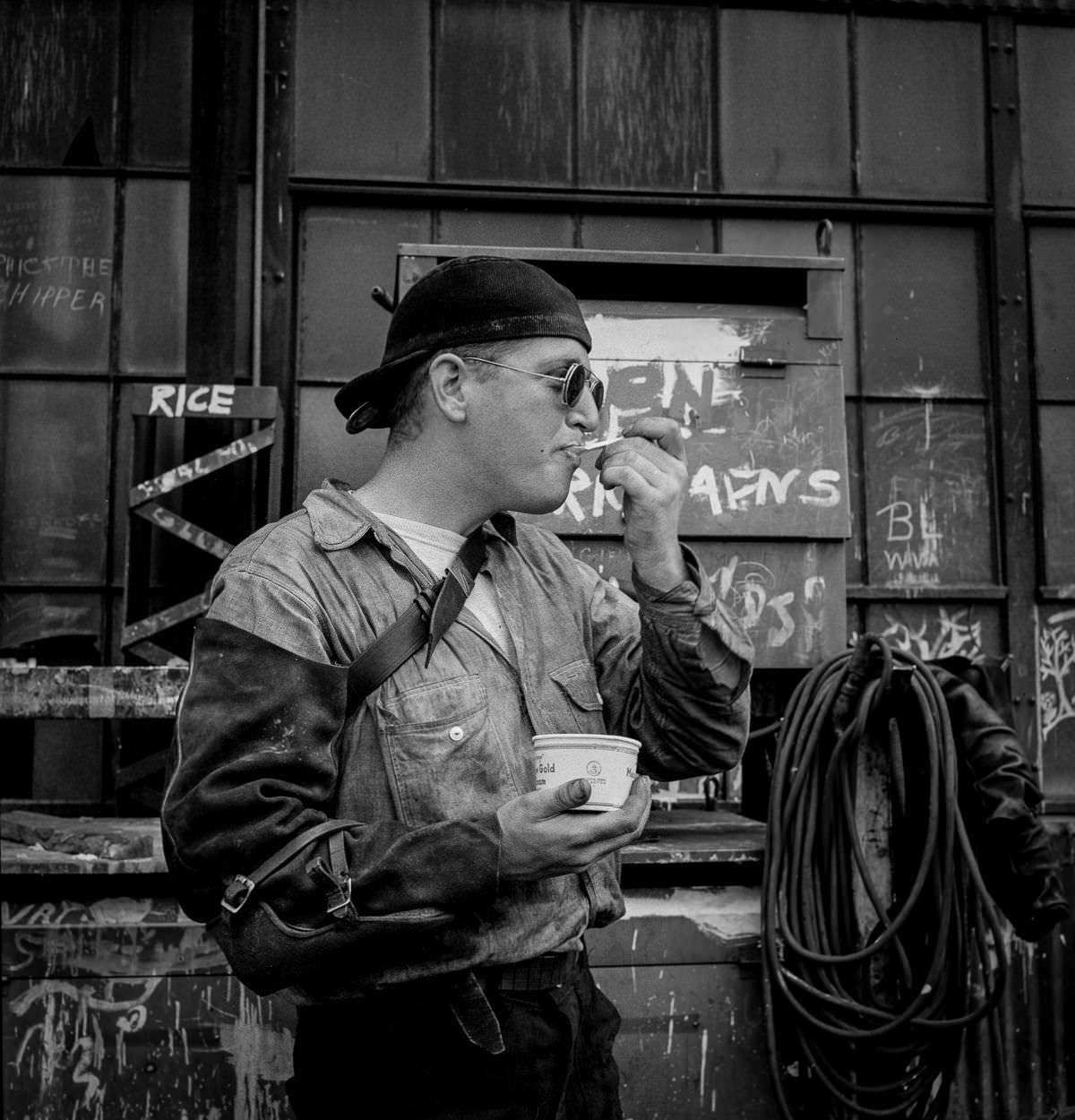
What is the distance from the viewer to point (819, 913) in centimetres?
324

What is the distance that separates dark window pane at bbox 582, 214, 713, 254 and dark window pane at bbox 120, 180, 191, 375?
1.69 metres

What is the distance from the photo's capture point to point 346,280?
508 cm

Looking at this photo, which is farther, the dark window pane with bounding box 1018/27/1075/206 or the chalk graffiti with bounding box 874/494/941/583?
the dark window pane with bounding box 1018/27/1075/206

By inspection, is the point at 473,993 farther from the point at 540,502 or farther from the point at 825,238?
the point at 825,238

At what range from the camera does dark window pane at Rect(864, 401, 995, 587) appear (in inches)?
203

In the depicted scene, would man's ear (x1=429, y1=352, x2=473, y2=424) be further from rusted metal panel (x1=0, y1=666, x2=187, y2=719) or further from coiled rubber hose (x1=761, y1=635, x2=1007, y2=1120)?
coiled rubber hose (x1=761, y1=635, x2=1007, y2=1120)

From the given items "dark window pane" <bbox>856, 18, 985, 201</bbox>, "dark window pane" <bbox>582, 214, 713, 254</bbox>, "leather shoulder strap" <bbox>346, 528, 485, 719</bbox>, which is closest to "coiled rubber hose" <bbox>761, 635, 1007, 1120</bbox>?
"leather shoulder strap" <bbox>346, 528, 485, 719</bbox>

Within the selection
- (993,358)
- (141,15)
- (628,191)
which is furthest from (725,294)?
(141,15)

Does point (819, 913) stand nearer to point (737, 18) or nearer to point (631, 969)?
point (631, 969)

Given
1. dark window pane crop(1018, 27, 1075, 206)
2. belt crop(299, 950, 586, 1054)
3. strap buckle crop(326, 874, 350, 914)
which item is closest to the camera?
strap buckle crop(326, 874, 350, 914)

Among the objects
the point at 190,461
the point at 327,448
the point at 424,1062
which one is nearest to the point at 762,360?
the point at 327,448

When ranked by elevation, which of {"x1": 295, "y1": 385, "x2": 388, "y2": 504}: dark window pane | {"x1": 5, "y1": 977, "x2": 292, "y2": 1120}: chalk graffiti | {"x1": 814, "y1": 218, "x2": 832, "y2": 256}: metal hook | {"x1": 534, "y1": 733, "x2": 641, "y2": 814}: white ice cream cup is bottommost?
{"x1": 5, "y1": 977, "x2": 292, "y2": 1120}: chalk graffiti

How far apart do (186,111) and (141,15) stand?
446mm

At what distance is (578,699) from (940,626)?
136 inches
